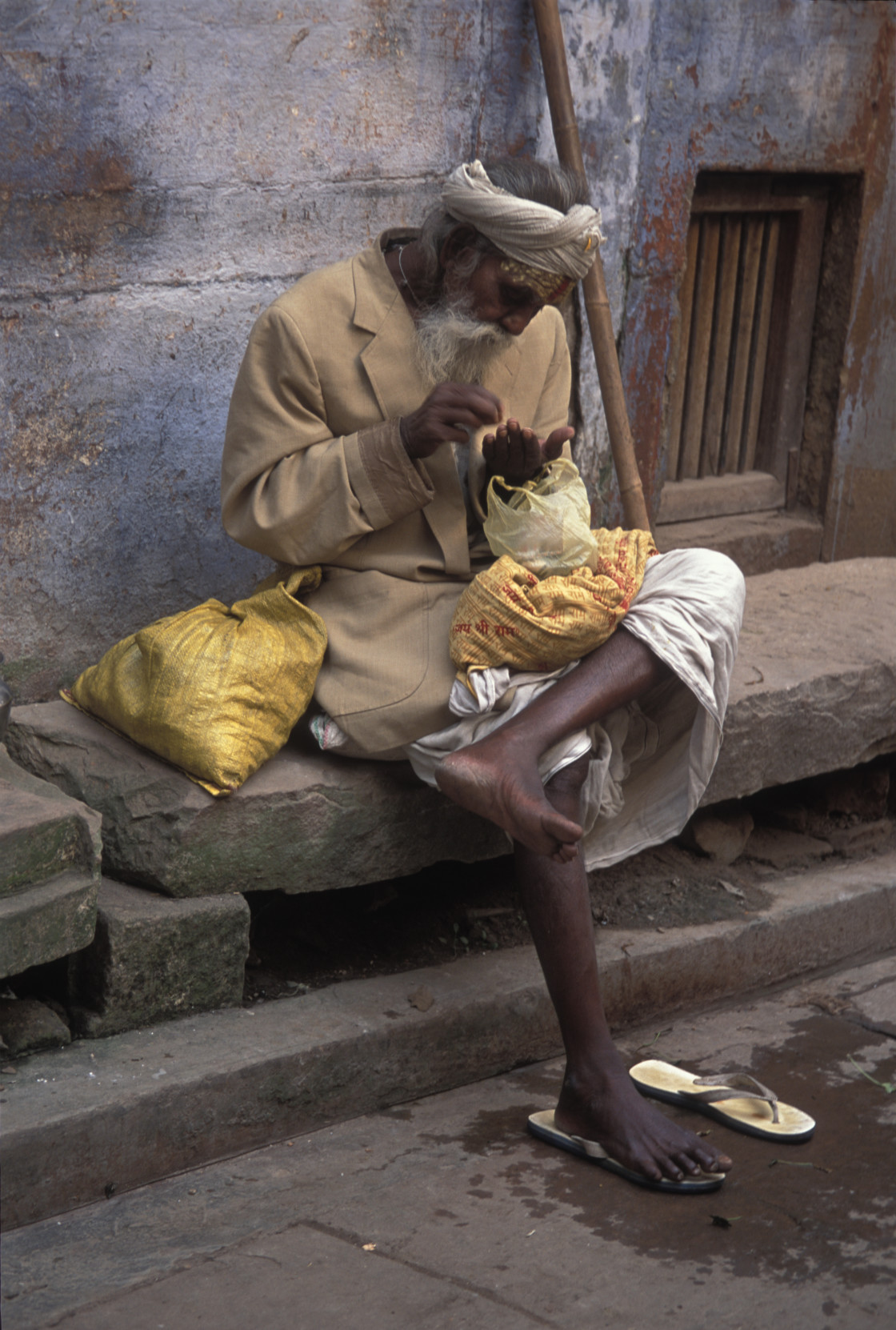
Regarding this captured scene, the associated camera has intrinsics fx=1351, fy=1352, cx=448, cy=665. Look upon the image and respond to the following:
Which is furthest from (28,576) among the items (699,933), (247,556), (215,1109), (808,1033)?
(808,1033)

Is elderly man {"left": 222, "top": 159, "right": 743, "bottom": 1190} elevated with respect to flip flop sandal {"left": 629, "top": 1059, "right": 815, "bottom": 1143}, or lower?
elevated

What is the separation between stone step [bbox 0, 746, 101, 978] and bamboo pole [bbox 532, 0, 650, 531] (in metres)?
2.11

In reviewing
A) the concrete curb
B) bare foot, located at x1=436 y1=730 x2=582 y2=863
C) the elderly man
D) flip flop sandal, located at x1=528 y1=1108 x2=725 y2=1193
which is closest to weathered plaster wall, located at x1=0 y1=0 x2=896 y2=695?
the elderly man

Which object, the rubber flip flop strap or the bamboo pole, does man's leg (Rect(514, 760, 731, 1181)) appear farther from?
the bamboo pole

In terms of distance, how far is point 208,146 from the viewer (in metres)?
3.36

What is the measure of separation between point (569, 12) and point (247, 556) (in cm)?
186

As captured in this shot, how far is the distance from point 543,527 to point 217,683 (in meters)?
0.76

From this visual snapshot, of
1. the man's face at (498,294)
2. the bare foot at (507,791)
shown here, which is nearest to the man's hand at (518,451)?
the man's face at (498,294)

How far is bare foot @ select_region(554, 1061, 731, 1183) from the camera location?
98.1 inches

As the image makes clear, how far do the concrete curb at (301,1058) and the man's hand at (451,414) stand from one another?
1182mm

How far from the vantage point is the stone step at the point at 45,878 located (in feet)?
7.89

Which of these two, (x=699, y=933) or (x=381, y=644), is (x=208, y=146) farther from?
(x=699, y=933)

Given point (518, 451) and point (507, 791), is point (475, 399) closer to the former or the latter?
point (518, 451)

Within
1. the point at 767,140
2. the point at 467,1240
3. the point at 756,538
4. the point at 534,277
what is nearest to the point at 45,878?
the point at 467,1240
